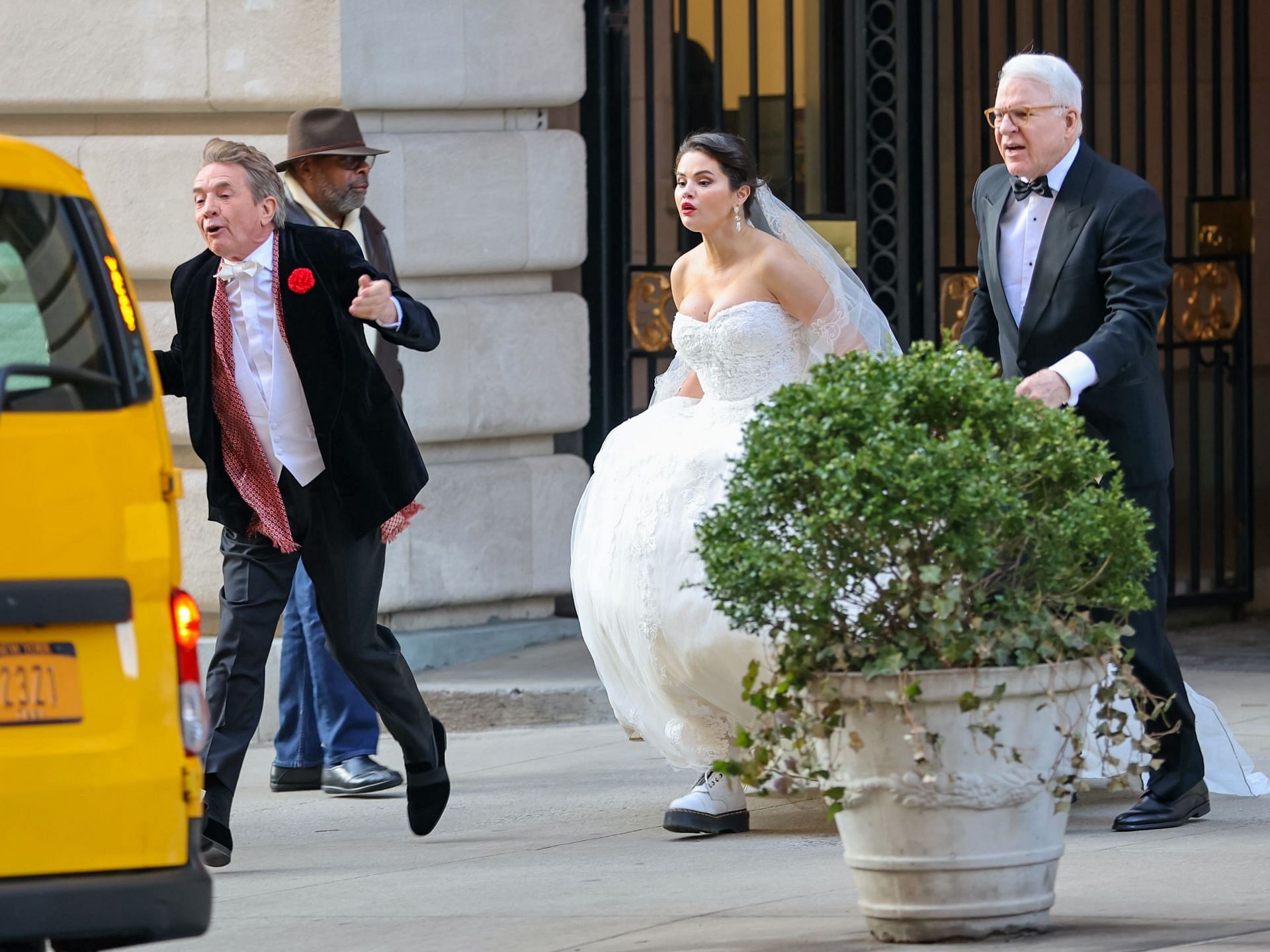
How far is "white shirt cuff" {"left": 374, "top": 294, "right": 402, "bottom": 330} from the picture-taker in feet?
19.8

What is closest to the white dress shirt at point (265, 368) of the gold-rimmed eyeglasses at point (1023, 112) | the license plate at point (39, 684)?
the gold-rimmed eyeglasses at point (1023, 112)

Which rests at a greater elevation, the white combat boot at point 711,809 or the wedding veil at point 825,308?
the wedding veil at point 825,308

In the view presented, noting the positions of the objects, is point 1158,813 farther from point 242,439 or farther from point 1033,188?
point 242,439

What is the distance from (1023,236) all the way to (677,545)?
1285 mm

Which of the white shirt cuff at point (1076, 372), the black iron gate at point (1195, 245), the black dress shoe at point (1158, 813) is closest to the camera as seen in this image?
the white shirt cuff at point (1076, 372)

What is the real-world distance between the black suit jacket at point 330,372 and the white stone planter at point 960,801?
72.6 inches

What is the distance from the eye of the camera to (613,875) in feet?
19.6

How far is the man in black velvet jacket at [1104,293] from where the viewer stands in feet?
20.2

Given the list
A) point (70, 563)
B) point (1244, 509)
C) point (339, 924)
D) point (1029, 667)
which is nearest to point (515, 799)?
point (339, 924)

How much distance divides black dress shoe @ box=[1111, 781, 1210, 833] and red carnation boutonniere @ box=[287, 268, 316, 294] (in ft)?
8.56

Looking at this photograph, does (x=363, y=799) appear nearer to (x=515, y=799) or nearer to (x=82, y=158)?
(x=515, y=799)

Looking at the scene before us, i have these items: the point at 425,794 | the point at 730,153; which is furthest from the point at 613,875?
the point at 730,153

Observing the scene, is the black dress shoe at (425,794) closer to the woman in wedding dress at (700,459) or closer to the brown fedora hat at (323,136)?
the woman in wedding dress at (700,459)

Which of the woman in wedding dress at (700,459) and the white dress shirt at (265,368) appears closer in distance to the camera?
the white dress shirt at (265,368)
